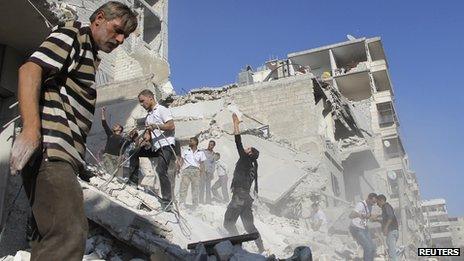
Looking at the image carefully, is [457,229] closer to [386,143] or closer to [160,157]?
[386,143]

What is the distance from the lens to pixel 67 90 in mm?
2273

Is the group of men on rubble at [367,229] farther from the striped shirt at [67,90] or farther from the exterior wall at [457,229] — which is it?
the exterior wall at [457,229]

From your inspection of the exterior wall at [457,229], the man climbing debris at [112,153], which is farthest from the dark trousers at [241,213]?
the exterior wall at [457,229]

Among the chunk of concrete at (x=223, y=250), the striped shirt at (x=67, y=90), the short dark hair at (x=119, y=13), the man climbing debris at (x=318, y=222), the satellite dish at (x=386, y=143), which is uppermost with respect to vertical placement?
the satellite dish at (x=386, y=143)

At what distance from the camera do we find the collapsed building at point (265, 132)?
5.52 m

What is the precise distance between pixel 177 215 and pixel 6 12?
3504mm

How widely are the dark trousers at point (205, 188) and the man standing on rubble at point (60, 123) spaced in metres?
8.59

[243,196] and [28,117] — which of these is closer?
[28,117]

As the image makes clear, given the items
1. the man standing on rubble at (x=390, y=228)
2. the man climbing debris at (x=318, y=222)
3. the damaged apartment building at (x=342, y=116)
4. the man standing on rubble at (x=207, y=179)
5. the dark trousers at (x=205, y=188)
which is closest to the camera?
the man standing on rubble at (x=390, y=228)

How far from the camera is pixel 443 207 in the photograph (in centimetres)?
6438

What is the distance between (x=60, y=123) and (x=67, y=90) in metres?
0.21

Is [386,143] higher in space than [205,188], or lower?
higher

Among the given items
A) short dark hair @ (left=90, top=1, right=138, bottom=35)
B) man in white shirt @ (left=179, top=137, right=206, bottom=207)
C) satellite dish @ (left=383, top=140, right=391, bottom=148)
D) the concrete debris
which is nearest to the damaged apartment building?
satellite dish @ (left=383, top=140, right=391, bottom=148)

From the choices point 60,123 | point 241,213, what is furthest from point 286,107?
point 60,123
